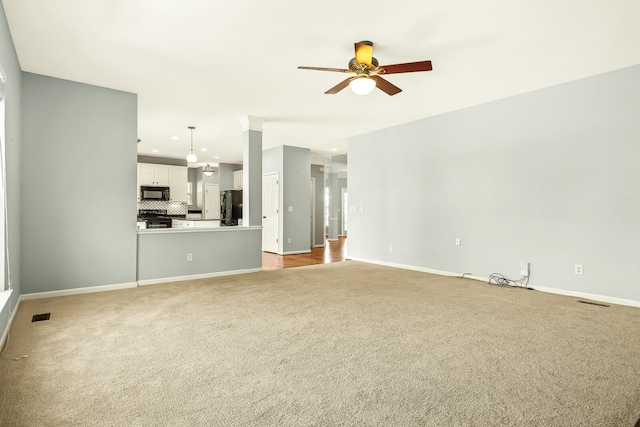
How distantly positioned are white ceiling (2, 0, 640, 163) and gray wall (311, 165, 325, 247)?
4.74 meters

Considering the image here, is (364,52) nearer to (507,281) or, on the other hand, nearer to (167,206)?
(507,281)

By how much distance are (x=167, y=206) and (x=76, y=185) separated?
5.70 metres

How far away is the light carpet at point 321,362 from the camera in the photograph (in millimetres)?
1768

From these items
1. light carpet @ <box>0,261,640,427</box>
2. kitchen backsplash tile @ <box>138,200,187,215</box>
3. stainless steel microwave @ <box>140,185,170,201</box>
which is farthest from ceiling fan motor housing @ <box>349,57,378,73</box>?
kitchen backsplash tile @ <box>138,200,187,215</box>

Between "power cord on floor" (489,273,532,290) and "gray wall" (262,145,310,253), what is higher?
"gray wall" (262,145,310,253)

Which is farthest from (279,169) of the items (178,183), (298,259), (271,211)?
(178,183)

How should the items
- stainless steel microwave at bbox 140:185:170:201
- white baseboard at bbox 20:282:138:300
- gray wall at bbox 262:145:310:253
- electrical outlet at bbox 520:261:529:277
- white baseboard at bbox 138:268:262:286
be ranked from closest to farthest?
white baseboard at bbox 20:282:138:300 < electrical outlet at bbox 520:261:529:277 < white baseboard at bbox 138:268:262:286 < gray wall at bbox 262:145:310:253 < stainless steel microwave at bbox 140:185:170:201

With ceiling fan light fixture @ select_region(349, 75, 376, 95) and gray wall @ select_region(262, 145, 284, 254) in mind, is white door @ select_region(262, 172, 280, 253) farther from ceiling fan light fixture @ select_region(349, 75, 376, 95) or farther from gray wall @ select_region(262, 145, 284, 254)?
ceiling fan light fixture @ select_region(349, 75, 376, 95)

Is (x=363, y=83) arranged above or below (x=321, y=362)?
above

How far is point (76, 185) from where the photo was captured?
14.1 ft

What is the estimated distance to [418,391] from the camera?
6.51 feet

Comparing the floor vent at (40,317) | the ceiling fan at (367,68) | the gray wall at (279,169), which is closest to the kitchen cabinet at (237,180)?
the gray wall at (279,169)

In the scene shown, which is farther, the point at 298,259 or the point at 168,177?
the point at 168,177

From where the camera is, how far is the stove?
9160 mm
